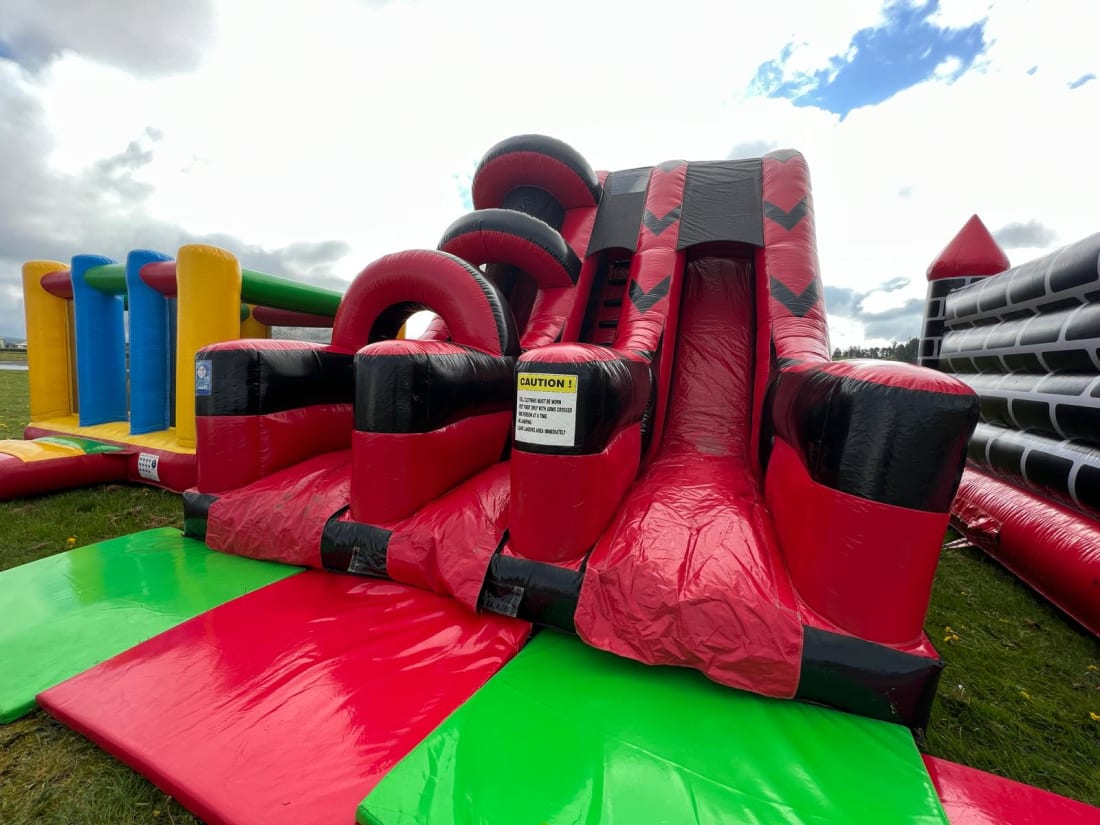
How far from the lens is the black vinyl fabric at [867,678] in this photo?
60.7 inches

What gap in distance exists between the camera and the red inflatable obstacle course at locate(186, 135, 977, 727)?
160cm

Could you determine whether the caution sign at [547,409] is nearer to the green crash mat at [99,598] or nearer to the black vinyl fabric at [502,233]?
the green crash mat at [99,598]

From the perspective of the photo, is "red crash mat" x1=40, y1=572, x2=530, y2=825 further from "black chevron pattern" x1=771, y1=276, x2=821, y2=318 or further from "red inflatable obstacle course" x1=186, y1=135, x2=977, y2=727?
"black chevron pattern" x1=771, y1=276, x2=821, y2=318

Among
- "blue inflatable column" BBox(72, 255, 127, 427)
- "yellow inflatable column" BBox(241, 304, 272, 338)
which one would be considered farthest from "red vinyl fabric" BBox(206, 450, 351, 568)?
"yellow inflatable column" BBox(241, 304, 272, 338)

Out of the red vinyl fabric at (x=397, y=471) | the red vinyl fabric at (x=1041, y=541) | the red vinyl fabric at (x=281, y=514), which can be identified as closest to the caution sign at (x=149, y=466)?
the red vinyl fabric at (x=281, y=514)

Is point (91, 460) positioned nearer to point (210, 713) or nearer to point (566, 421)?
point (210, 713)

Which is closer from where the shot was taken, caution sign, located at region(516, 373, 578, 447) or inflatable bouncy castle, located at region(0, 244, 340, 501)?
caution sign, located at region(516, 373, 578, 447)

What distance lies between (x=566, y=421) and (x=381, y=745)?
47.1 inches

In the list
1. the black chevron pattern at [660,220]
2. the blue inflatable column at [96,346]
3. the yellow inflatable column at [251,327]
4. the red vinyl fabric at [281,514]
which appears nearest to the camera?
the red vinyl fabric at [281,514]

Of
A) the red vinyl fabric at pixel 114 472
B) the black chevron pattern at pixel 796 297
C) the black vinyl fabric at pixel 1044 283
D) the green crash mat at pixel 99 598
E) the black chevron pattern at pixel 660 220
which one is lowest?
the green crash mat at pixel 99 598

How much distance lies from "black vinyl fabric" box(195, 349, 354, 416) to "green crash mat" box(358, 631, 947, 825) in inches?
83.8

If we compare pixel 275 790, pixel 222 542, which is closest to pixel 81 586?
pixel 222 542

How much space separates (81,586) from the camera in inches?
88.6

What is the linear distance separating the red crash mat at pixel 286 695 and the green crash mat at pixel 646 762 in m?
0.15
